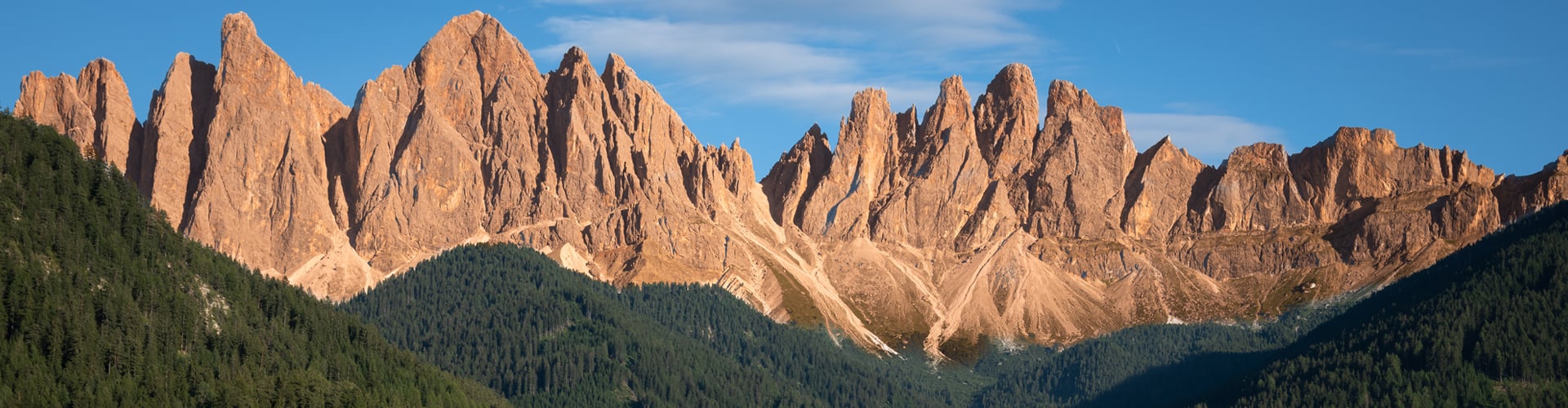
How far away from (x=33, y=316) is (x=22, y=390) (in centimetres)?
1028

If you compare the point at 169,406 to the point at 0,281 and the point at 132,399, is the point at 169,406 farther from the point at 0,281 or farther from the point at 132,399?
the point at 0,281

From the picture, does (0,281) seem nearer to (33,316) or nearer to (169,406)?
(33,316)

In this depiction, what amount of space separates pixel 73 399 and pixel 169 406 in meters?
8.67

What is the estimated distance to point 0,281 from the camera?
656 feet

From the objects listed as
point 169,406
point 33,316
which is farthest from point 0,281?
point 169,406

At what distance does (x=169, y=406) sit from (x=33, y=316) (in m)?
13.5

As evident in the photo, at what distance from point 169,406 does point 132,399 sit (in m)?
3.10

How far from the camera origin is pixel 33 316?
199 metres

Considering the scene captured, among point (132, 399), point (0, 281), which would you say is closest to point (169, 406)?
point (132, 399)

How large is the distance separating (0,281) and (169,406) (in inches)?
699

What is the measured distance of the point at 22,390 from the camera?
190 metres

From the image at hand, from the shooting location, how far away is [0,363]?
632 ft

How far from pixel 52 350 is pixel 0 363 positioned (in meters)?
6.47
